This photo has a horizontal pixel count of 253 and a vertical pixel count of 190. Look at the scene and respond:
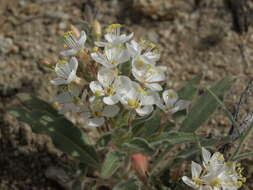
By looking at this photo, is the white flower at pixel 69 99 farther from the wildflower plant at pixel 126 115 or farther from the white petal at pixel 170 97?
the white petal at pixel 170 97

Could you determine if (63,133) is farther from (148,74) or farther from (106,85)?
(148,74)

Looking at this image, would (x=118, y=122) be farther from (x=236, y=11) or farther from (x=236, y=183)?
(x=236, y=11)

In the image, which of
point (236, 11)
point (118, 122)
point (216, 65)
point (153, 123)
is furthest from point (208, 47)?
point (118, 122)

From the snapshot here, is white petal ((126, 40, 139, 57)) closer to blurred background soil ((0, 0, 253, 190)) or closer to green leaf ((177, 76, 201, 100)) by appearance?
green leaf ((177, 76, 201, 100))

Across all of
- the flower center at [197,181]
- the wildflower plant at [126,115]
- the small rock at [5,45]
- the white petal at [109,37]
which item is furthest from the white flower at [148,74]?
the small rock at [5,45]

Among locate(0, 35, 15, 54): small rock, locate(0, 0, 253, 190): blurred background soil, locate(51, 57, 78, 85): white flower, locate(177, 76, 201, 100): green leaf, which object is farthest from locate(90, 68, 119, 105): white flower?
locate(0, 35, 15, 54): small rock

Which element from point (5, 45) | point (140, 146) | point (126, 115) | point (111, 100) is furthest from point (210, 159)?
point (5, 45)
